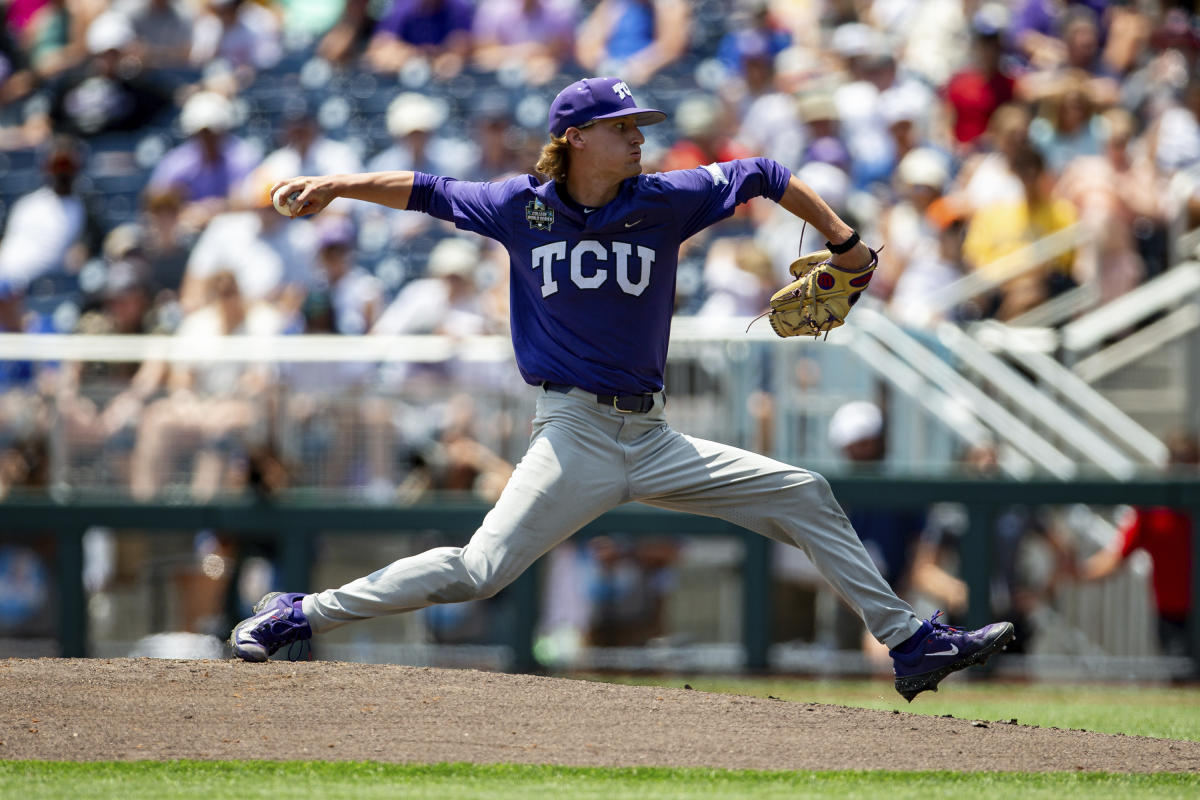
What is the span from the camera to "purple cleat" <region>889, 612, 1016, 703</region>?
226 inches

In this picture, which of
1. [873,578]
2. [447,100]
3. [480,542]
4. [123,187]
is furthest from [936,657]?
[123,187]

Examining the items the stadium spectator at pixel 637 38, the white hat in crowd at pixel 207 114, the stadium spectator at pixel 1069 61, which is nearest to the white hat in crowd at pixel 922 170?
the stadium spectator at pixel 1069 61

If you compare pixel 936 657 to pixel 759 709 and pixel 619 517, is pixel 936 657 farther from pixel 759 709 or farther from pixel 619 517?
pixel 619 517

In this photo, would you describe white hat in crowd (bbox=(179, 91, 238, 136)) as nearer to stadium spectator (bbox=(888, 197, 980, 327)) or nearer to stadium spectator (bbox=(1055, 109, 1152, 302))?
stadium spectator (bbox=(888, 197, 980, 327))

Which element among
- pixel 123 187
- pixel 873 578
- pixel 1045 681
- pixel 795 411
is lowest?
pixel 1045 681

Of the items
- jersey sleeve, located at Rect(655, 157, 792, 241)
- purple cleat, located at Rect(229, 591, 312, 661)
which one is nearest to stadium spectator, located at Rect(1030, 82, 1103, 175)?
jersey sleeve, located at Rect(655, 157, 792, 241)

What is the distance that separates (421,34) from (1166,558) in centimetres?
754

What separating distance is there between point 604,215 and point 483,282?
547 centimetres

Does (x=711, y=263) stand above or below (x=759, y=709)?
above

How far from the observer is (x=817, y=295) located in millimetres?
5930

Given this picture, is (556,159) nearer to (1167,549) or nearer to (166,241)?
(1167,549)

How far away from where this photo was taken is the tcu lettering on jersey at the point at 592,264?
18.4ft

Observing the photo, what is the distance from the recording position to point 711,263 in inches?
432

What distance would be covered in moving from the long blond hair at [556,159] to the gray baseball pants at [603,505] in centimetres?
73
